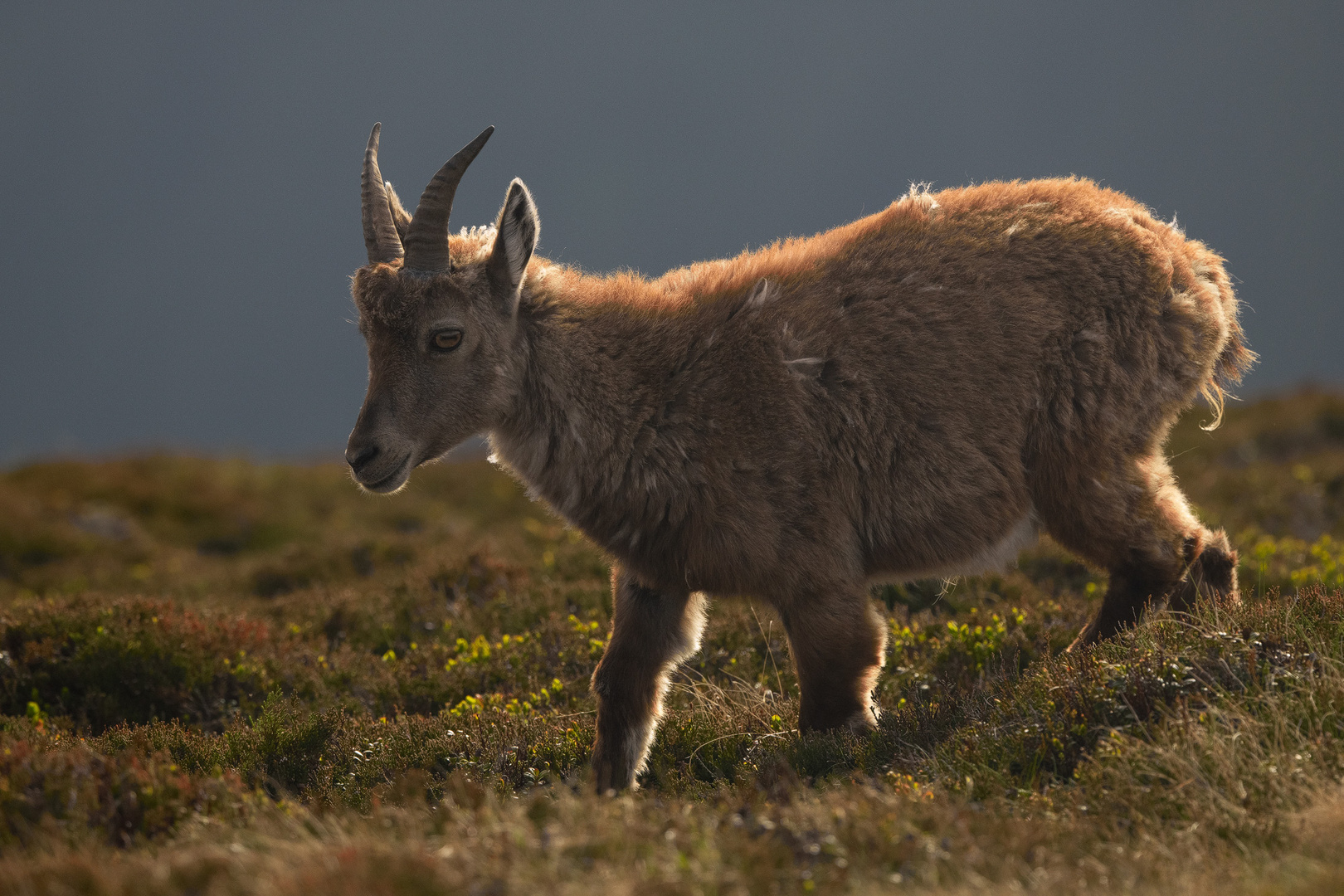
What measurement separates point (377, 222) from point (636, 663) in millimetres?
2974

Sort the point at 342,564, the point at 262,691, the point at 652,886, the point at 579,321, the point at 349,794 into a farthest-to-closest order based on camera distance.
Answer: the point at 342,564 → the point at 262,691 → the point at 579,321 → the point at 349,794 → the point at 652,886

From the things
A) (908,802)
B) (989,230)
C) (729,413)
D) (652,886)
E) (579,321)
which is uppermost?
(989,230)

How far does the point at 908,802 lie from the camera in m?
4.24

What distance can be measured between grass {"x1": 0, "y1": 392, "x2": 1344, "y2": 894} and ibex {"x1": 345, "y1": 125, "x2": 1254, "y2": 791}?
0.61 meters

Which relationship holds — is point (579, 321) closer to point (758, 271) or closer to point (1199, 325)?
point (758, 271)

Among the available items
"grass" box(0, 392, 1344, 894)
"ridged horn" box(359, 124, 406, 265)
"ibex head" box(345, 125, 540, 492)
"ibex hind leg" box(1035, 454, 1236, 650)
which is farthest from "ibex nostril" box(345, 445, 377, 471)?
"ibex hind leg" box(1035, 454, 1236, 650)

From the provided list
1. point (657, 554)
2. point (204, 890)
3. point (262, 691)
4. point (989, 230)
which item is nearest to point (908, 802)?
point (657, 554)

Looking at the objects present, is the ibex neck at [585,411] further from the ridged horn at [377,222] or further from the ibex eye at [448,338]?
the ridged horn at [377,222]

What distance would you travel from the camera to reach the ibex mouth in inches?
232

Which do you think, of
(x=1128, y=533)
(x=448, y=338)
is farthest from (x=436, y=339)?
(x=1128, y=533)

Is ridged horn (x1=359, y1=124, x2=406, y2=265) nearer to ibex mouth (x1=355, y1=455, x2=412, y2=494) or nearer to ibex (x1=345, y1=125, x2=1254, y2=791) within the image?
ibex (x1=345, y1=125, x2=1254, y2=791)

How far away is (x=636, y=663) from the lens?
6223 millimetres

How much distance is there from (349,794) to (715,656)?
119 inches

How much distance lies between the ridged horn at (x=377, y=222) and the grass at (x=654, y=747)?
9.33 ft
